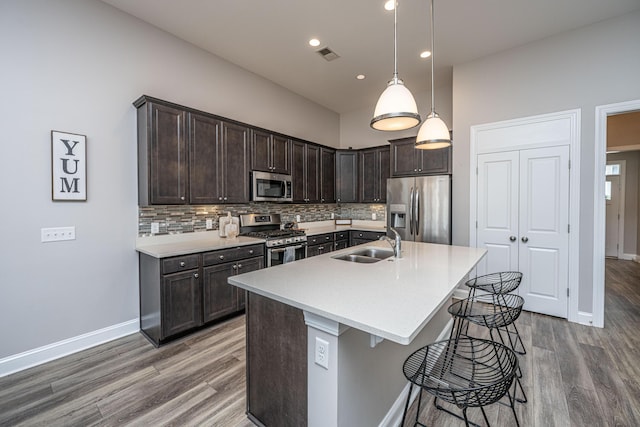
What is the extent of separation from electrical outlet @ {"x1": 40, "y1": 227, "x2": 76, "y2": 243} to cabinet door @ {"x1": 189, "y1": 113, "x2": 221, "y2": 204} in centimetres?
105

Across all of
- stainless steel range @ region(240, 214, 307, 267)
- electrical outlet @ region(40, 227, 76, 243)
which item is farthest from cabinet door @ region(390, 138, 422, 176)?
electrical outlet @ region(40, 227, 76, 243)

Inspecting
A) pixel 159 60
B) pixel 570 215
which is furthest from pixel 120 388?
pixel 570 215

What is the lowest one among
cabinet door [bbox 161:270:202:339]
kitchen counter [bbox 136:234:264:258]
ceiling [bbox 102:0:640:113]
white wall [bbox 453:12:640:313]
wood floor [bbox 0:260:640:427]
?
wood floor [bbox 0:260:640:427]

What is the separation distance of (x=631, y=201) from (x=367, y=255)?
7475mm

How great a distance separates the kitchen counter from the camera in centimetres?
275

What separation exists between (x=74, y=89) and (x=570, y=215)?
5.28m

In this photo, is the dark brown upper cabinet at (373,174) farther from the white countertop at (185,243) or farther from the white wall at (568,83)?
the white countertop at (185,243)

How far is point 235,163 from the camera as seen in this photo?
140 inches

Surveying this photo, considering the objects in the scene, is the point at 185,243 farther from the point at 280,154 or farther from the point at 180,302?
the point at 280,154

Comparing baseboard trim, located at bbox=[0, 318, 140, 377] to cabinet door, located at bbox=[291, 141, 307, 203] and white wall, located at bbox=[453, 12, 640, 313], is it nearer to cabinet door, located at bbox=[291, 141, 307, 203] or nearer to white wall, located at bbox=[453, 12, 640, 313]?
cabinet door, located at bbox=[291, 141, 307, 203]

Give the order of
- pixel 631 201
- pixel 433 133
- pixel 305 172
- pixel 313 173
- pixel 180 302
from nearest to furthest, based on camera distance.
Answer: pixel 433 133 < pixel 180 302 < pixel 305 172 < pixel 313 173 < pixel 631 201

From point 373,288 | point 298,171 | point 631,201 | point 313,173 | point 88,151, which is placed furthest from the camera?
point 631,201

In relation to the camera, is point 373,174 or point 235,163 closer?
point 235,163

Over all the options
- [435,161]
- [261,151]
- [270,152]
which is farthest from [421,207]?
[261,151]
